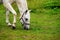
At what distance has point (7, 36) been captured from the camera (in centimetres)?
935

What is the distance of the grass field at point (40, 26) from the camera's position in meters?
9.35

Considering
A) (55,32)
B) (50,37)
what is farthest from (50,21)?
(50,37)

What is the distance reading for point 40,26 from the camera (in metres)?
11.2

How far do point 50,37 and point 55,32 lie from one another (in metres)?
0.90

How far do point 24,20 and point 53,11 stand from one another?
18.0 feet

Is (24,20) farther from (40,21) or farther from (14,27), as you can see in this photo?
(40,21)

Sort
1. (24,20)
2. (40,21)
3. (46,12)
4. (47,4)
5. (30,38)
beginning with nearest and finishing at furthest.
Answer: (30,38)
(24,20)
(40,21)
(46,12)
(47,4)

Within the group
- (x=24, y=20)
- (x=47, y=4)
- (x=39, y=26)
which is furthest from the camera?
(x=47, y=4)

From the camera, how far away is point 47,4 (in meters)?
17.1

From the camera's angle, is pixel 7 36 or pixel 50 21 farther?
pixel 50 21

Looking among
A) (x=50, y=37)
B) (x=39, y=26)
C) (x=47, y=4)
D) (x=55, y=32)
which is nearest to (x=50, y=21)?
(x=39, y=26)

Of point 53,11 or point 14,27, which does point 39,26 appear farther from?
point 53,11

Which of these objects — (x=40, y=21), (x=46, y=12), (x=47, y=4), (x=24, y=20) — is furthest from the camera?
(x=47, y=4)

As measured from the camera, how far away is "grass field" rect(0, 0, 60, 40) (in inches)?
368
